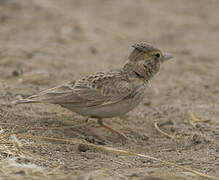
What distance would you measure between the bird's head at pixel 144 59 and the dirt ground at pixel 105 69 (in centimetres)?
76

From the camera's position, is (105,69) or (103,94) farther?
(105,69)

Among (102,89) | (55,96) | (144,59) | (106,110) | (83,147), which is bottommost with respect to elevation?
(83,147)

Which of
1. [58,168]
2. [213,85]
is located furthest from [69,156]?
[213,85]

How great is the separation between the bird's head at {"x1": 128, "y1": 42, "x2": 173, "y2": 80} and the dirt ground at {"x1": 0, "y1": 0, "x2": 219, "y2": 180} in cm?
76

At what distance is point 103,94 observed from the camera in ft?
20.0

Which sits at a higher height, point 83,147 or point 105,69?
point 105,69

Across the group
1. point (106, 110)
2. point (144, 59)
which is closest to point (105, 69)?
point (144, 59)

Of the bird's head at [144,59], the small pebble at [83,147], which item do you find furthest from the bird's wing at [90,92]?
the small pebble at [83,147]

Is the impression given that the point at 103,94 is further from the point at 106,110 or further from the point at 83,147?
the point at 83,147

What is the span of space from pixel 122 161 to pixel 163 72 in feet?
15.5

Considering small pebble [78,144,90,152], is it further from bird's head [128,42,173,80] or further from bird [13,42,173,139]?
bird's head [128,42,173,80]

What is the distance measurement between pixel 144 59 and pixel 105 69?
2.85m

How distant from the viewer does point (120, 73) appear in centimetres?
639

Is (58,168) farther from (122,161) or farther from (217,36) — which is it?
(217,36)
